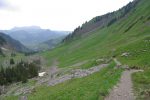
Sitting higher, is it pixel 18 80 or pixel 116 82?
pixel 116 82

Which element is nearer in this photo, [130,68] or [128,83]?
[128,83]

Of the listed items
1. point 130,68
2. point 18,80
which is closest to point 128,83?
point 130,68

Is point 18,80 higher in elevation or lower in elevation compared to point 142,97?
lower

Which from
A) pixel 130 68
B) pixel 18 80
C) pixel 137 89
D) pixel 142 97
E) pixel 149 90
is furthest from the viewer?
pixel 18 80

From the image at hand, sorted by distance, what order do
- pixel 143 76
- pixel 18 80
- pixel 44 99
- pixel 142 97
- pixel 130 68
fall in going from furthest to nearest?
pixel 18 80 < pixel 130 68 < pixel 143 76 < pixel 44 99 < pixel 142 97

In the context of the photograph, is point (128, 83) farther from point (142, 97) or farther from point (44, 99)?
point (44, 99)

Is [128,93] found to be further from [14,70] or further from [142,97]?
[14,70]

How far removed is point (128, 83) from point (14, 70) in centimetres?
9760

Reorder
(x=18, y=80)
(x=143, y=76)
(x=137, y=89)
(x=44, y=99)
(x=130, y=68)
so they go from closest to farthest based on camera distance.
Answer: (x=137, y=89)
(x=44, y=99)
(x=143, y=76)
(x=130, y=68)
(x=18, y=80)

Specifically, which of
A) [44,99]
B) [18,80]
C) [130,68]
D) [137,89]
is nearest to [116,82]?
[137,89]

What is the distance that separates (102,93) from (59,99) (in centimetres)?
539

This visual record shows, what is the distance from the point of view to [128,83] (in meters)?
41.9

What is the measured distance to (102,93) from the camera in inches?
1364

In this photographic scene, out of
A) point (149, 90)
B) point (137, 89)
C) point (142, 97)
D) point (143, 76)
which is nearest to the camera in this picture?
point (142, 97)
